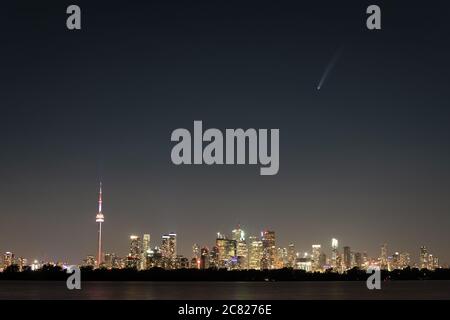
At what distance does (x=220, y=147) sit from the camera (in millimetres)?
43000
